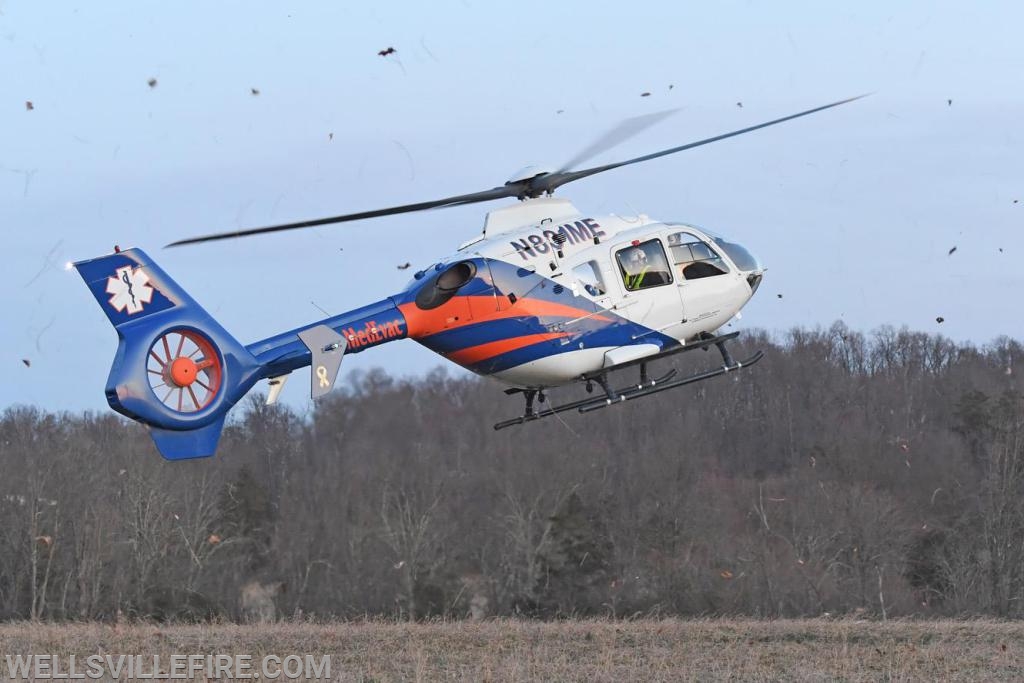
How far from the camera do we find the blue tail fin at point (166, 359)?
17.7 metres

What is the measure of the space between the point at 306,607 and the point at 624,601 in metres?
9.61

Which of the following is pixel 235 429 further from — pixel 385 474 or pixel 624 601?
pixel 624 601

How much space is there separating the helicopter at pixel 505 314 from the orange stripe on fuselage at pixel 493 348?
0.02 meters

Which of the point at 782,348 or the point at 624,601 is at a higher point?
the point at 782,348

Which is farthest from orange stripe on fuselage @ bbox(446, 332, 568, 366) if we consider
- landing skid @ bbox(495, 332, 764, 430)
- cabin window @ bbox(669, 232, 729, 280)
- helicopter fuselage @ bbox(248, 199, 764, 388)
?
cabin window @ bbox(669, 232, 729, 280)

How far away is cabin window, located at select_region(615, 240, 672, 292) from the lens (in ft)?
68.2

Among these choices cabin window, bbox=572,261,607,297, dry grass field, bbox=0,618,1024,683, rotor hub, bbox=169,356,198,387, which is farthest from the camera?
cabin window, bbox=572,261,607,297

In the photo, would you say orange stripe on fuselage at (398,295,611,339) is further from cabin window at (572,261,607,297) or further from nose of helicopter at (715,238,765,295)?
nose of helicopter at (715,238,765,295)

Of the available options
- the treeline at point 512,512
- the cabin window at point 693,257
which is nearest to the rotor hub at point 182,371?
the cabin window at point 693,257

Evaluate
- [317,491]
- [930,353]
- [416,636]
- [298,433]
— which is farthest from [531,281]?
[930,353]

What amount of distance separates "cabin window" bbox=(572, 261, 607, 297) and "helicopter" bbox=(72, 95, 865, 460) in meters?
0.02

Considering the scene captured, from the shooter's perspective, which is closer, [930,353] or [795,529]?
[795,529]

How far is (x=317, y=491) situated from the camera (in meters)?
43.8

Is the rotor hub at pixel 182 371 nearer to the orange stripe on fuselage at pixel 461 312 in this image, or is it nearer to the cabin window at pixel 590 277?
the orange stripe on fuselage at pixel 461 312
